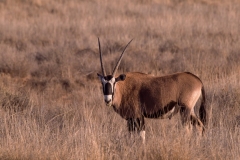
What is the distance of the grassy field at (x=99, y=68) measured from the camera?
5762 millimetres

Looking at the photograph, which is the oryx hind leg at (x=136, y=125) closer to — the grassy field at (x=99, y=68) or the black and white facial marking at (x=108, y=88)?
the grassy field at (x=99, y=68)

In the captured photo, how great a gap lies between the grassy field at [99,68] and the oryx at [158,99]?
0.74 feet

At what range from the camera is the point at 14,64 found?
12.4 m

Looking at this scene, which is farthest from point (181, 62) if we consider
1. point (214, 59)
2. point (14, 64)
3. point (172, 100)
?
point (172, 100)

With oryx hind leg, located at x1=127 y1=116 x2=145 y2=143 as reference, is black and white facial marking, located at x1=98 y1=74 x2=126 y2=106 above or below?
above

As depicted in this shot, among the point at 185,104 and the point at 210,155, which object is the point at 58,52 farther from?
Result: the point at 210,155

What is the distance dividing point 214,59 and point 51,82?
413 cm

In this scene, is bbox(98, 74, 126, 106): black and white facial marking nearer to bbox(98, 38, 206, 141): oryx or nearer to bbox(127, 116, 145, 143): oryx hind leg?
bbox(98, 38, 206, 141): oryx

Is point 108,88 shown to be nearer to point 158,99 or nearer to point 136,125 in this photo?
point 136,125

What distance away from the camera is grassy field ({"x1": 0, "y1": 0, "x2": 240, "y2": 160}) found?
5762 mm

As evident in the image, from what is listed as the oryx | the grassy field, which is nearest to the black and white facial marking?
the oryx

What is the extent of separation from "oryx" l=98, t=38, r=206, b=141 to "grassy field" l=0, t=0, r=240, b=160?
227mm

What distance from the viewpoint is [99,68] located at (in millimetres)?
12547

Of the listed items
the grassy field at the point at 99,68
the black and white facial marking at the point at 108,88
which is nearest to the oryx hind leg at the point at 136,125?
the grassy field at the point at 99,68
